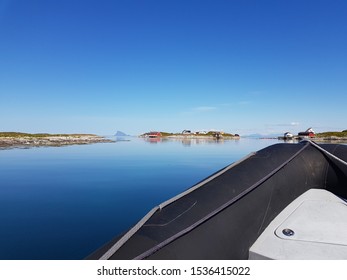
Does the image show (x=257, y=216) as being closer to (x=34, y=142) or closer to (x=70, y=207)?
(x=70, y=207)

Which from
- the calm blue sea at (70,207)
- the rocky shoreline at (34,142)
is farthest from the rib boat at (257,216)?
the rocky shoreline at (34,142)

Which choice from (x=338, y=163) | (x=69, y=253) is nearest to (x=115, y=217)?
(x=69, y=253)

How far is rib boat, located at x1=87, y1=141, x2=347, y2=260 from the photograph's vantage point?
1.92 meters

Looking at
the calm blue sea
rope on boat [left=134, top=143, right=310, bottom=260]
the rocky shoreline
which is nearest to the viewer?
rope on boat [left=134, top=143, right=310, bottom=260]

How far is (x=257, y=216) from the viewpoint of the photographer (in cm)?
268

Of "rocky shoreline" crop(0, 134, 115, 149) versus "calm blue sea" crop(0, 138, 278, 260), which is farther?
"rocky shoreline" crop(0, 134, 115, 149)

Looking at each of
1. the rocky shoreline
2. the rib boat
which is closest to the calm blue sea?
the rib boat

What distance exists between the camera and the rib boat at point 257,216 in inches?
75.8

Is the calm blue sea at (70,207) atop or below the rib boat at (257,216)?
below

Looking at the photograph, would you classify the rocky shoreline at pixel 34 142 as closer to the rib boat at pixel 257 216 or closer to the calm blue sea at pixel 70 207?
the calm blue sea at pixel 70 207

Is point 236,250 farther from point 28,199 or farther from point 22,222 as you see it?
point 28,199

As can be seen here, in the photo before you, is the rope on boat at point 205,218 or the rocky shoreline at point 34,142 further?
the rocky shoreline at point 34,142

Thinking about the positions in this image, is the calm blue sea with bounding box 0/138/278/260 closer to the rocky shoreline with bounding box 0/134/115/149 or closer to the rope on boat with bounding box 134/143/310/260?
the rope on boat with bounding box 134/143/310/260

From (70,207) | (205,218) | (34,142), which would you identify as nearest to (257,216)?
(205,218)
